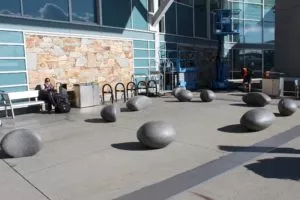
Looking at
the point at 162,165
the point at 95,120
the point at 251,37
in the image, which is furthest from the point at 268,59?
the point at 162,165

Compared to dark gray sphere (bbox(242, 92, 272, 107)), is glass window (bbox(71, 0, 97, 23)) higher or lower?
higher

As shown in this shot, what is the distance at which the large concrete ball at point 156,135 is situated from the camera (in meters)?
6.81

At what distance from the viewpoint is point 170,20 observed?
21281mm

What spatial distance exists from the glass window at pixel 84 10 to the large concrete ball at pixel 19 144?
915 centimetres

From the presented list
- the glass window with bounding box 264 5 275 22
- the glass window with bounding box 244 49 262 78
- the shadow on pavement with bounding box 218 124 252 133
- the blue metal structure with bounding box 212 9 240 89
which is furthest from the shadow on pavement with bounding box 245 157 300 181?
the glass window with bounding box 264 5 275 22

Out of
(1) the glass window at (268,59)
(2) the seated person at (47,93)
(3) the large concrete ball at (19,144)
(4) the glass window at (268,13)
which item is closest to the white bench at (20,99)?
(2) the seated person at (47,93)

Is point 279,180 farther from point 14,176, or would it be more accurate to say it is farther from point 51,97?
point 51,97

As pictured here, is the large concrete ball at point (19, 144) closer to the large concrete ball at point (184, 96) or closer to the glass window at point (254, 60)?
the large concrete ball at point (184, 96)

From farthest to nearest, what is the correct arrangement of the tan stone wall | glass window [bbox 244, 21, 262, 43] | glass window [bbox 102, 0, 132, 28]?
glass window [bbox 244, 21, 262, 43]
glass window [bbox 102, 0, 132, 28]
the tan stone wall

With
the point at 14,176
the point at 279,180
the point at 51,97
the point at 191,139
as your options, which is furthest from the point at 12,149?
the point at 51,97

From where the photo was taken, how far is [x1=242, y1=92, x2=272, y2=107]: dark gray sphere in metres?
12.5

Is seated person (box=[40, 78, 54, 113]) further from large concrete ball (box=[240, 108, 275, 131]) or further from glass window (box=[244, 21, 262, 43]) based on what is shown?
glass window (box=[244, 21, 262, 43])

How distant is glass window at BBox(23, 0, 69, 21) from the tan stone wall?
0.85m

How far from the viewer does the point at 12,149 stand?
659cm
